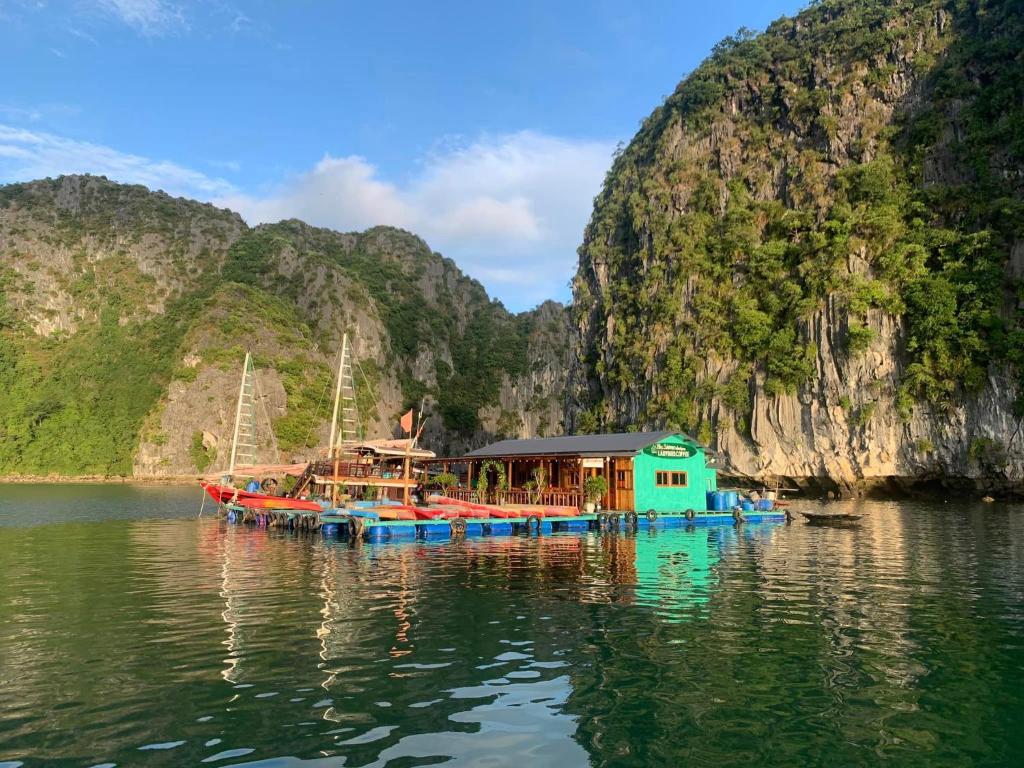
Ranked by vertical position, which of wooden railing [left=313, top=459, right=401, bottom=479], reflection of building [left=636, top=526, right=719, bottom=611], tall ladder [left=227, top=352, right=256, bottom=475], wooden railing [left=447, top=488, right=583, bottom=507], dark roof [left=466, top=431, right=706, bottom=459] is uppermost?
tall ladder [left=227, top=352, right=256, bottom=475]

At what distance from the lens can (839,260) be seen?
7312 cm

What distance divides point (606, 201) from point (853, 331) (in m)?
52.3

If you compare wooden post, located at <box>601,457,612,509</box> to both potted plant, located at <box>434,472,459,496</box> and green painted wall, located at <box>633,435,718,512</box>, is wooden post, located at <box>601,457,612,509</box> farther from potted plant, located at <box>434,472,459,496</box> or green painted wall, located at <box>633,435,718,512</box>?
potted plant, located at <box>434,472,459,496</box>

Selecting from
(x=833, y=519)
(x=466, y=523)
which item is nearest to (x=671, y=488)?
(x=833, y=519)

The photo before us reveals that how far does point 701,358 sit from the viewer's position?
270 ft

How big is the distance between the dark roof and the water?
17831mm

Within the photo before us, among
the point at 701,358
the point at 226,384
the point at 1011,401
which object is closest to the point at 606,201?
the point at 701,358

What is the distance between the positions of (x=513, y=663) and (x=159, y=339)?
17990 centimetres

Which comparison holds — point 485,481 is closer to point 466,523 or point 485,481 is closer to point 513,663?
point 466,523

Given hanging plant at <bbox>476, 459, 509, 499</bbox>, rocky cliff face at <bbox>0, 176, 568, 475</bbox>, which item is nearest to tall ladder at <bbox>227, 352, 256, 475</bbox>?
rocky cliff face at <bbox>0, 176, 568, 475</bbox>

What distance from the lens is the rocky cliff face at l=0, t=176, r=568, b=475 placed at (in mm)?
141250

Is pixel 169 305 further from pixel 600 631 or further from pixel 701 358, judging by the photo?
pixel 600 631

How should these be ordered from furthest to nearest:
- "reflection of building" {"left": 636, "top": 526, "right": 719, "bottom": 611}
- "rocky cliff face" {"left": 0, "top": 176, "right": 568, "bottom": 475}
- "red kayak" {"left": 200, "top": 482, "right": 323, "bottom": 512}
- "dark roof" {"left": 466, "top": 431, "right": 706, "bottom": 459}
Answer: "rocky cliff face" {"left": 0, "top": 176, "right": 568, "bottom": 475} < "dark roof" {"left": 466, "top": 431, "right": 706, "bottom": 459} < "red kayak" {"left": 200, "top": 482, "right": 323, "bottom": 512} < "reflection of building" {"left": 636, "top": 526, "right": 719, "bottom": 611}

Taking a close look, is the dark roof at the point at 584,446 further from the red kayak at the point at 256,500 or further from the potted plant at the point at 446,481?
the red kayak at the point at 256,500
